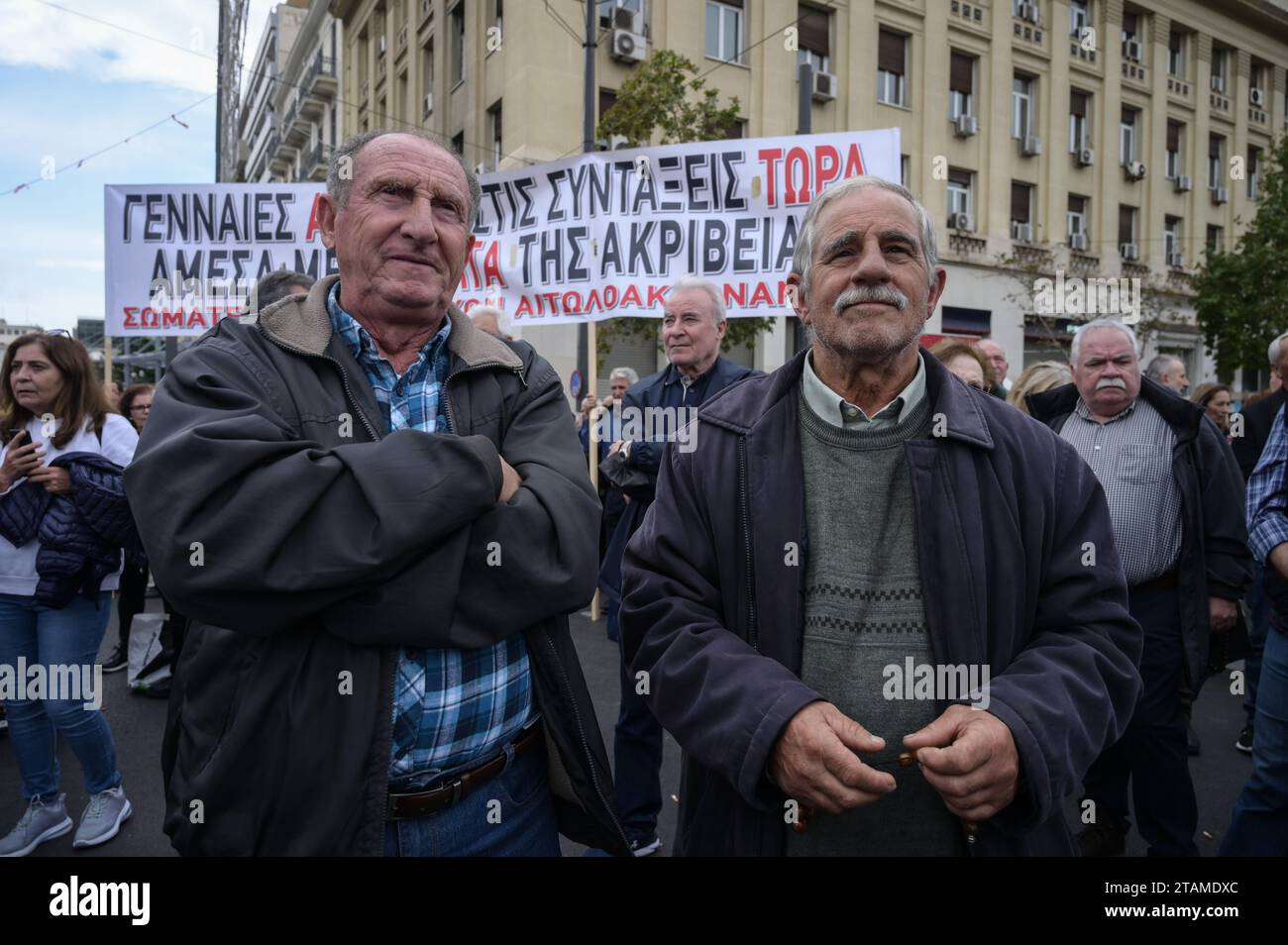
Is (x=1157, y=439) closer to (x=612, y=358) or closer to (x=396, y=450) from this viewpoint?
(x=396, y=450)

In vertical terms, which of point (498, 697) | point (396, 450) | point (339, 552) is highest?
point (396, 450)

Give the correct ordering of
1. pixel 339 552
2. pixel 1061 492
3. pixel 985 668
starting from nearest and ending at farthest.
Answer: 1. pixel 339 552
2. pixel 985 668
3. pixel 1061 492

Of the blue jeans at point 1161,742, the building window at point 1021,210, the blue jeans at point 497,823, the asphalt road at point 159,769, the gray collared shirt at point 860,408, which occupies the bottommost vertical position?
the asphalt road at point 159,769

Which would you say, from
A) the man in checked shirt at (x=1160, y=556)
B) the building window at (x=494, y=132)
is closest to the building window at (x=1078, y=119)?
the building window at (x=494, y=132)

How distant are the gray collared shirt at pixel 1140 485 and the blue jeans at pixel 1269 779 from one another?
1.96 ft

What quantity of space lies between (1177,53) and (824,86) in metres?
14.7

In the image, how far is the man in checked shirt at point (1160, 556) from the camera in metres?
3.41

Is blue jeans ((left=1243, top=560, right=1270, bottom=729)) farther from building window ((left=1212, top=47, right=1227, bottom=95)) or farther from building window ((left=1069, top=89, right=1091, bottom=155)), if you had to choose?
building window ((left=1212, top=47, right=1227, bottom=95))

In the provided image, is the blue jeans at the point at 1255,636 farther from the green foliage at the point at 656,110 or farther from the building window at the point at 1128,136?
the building window at the point at 1128,136

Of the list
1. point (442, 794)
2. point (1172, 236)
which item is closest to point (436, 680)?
point (442, 794)

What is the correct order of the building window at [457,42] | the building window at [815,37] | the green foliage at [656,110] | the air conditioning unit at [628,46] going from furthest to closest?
the building window at [457,42] < the building window at [815,37] < the air conditioning unit at [628,46] < the green foliage at [656,110]

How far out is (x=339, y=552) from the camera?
1.46m
